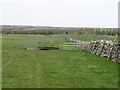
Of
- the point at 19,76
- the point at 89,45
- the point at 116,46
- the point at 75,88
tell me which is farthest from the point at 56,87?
the point at 89,45

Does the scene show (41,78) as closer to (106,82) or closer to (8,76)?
(8,76)

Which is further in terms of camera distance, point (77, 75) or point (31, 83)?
point (77, 75)

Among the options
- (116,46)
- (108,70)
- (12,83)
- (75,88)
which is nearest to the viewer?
(75,88)

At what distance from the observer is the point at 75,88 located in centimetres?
1004

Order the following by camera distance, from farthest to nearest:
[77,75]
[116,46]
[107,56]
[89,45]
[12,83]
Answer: [89,45] < [107,56] < [116,46] < [77,75] < [12,83]

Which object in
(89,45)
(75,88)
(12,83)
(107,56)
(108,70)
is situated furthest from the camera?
(89,45)

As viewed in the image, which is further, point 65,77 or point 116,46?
point 116,46

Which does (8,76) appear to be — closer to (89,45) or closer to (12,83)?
(12,83)

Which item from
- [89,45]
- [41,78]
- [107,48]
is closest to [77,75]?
[41,78]

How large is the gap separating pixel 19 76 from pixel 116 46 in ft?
29.8

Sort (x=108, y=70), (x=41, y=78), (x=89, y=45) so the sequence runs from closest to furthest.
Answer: (x=41, y=78), (x=108, y=70), (x=89, y=45)

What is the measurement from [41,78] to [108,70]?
442 cm

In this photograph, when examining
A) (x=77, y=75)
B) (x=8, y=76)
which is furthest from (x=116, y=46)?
(x=8, y=76)

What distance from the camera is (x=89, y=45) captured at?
1139 inches
